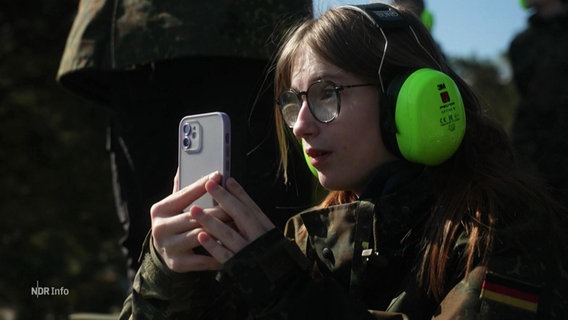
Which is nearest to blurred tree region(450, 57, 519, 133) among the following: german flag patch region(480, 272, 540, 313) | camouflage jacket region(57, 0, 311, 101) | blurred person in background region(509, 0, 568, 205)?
blurred person in background region(509, 0, 568, 205)

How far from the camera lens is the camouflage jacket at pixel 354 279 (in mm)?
1669

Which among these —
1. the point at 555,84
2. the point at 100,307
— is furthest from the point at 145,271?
the point at 100,307

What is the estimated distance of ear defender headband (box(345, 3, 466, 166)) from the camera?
1875 millimetres

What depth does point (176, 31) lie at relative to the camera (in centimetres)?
271

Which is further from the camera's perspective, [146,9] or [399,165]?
[146,9]

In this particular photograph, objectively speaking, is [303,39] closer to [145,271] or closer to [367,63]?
[367,63]

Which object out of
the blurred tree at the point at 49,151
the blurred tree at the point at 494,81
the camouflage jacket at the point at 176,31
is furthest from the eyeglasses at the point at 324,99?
the blurred tree at the point at 494,81

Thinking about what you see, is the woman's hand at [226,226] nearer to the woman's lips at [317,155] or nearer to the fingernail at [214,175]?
the fingernail at [214,175]

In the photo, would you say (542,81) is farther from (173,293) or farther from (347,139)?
(173,293)

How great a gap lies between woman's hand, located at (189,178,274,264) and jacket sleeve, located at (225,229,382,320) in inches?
0.7

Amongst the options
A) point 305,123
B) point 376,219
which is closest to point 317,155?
point 305,123

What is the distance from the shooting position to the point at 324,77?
202 cm

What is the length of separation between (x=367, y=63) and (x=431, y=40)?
0.66ft

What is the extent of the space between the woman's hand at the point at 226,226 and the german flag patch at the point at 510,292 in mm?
435
